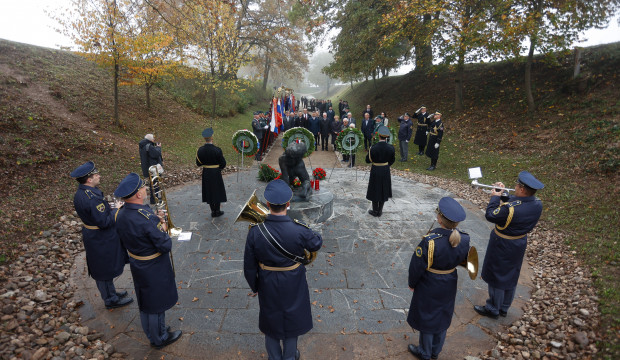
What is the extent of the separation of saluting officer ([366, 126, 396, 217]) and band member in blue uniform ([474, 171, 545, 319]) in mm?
3351

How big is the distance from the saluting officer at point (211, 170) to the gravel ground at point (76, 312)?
2.98 m

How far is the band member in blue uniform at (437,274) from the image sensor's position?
362 centimetres

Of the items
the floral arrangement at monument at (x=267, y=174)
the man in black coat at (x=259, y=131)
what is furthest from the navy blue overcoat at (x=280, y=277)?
the man in black coat at (x=259, y=131)

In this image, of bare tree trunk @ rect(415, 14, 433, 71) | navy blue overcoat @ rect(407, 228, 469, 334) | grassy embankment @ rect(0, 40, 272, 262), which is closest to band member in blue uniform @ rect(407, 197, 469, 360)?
navy blue overcoat @ rect(407, 228, 469, 334)

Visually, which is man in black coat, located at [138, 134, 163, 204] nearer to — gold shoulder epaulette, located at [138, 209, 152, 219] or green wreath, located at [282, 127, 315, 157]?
green wreath, located at [282, 127, 315, 157]

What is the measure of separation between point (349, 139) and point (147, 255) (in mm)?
8251

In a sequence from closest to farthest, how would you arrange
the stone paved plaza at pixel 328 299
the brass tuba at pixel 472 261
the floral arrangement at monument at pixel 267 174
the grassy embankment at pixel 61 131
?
the brass tuba at pixel 472 261 → the stone paved plaza at pixel 328 299 → the grassy embankment at pixel 61 131 → the floral arrangement at monument at pixel 267 174

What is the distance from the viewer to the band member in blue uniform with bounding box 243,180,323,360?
339 centimetres

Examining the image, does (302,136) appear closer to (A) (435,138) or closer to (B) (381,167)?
(B) (381,167)

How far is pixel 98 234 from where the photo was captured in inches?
189

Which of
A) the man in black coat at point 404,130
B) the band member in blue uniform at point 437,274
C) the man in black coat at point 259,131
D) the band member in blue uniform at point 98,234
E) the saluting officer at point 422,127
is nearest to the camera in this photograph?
the band member in blue uniform at point 437,274

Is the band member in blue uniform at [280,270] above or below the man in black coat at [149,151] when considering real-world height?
below

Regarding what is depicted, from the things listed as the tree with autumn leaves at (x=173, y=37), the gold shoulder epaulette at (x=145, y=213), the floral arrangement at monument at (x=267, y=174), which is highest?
the tree with autumn leaves at (x=173, y=37)

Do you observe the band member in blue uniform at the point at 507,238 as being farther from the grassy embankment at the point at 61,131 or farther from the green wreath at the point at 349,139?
the grassy embankment at the point at 61,131
